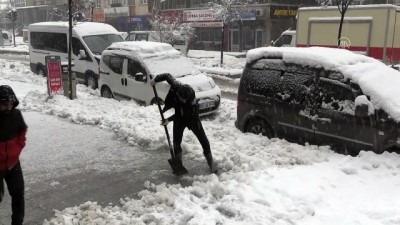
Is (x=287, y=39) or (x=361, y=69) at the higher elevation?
(x=361, y=69)

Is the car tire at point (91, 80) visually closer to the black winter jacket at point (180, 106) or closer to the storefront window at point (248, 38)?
the black winter jacket at point (180, 106)

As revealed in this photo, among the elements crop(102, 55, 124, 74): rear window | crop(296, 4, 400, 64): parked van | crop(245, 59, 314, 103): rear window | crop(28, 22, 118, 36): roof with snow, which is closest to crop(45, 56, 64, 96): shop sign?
crop(102, 55, 124, 74): rear window

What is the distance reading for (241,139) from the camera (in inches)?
299

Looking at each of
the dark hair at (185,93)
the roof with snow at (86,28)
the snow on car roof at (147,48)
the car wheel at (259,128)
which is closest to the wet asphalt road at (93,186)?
the dark hair at (185,93)

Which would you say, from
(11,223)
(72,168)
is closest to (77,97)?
(72,168)

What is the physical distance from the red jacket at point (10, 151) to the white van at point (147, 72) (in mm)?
5834

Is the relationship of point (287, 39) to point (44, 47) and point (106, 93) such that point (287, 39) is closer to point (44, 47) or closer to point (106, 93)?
point (44, 47)

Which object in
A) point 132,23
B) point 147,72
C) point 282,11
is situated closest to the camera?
point 147,72

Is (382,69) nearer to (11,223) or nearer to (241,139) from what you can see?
(241,139)

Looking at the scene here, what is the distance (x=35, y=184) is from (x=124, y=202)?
62.9 inches

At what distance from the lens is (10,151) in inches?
169

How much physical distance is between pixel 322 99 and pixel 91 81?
10836 mm

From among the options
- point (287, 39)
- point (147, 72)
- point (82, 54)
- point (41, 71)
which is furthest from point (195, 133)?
point (287, 39)

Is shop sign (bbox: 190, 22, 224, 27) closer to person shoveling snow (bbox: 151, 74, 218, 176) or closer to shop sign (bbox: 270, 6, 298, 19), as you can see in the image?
shop sign (bbox: 270, 6, 298, 19)
